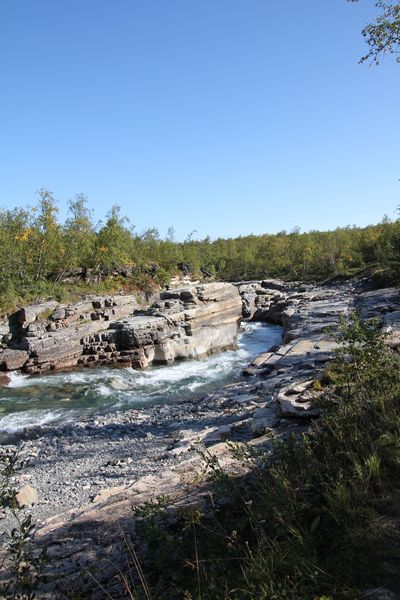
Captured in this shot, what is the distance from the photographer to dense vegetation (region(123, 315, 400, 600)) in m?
3.02

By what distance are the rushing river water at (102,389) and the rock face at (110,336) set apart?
1.13m

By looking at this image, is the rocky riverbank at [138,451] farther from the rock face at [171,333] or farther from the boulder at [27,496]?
the rock face at [171,333]

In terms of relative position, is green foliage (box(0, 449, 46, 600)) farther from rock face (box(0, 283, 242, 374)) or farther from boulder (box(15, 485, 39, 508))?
rock face (box(0, 283, 242, 374))

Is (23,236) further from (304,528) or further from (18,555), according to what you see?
(304,528)

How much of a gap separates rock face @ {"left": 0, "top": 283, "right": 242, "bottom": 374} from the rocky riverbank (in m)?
7.29

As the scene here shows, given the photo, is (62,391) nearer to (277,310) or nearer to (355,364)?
(355,364)

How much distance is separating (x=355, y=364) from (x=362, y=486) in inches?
105

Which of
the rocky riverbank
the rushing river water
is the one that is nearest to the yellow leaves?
the rushing river water

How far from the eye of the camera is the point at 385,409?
506cm

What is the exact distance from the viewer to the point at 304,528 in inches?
144

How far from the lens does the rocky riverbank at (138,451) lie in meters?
5.16

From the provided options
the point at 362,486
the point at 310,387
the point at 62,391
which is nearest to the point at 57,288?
the point at 62,391

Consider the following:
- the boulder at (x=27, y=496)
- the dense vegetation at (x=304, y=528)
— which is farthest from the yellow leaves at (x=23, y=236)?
the dense vegetation at (x=304, y=528)

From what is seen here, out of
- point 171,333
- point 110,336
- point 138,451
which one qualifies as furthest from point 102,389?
point 138,451
